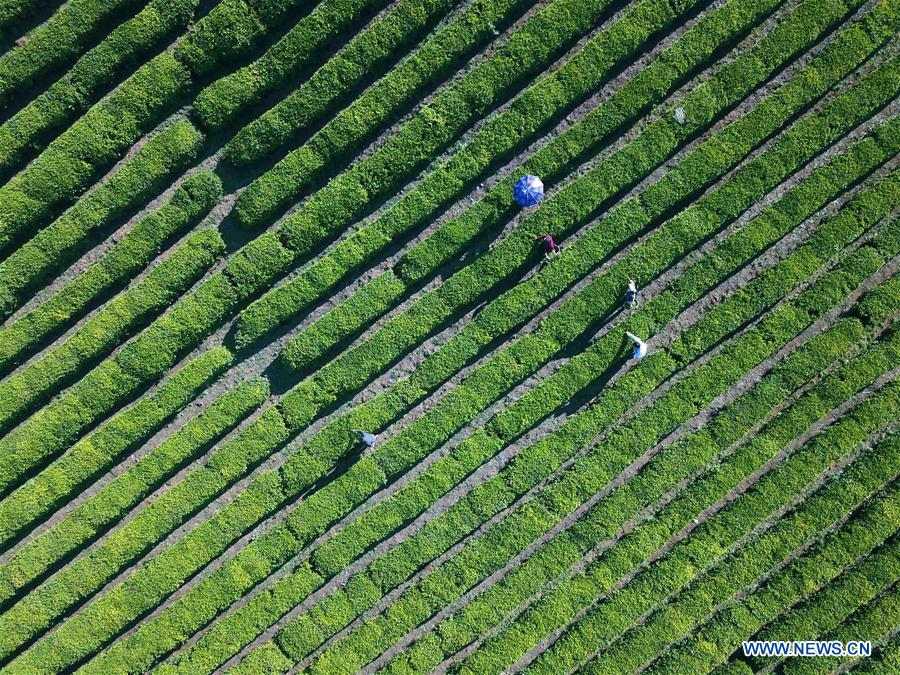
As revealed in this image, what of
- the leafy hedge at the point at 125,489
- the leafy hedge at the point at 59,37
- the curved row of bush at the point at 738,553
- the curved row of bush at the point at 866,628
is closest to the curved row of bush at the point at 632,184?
the leafy hedge at the point at 125,489

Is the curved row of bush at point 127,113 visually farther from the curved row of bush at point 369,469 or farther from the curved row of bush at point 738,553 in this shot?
the curved row of bush at point 738,553

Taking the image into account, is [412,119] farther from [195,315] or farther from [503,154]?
[195,315]

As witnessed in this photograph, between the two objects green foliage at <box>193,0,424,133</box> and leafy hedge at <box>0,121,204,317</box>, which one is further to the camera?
leafy hedge at <box>0,121,204,317</box>

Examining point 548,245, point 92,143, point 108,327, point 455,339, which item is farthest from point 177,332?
point 548,245

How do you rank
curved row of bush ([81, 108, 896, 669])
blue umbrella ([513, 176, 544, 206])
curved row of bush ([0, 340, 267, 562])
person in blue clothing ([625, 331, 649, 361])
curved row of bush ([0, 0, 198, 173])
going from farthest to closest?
curved row of bush ([0, 340, 267, 562]), curved row of bush ([81, 108, 896, 669]), person in blue clothing ([625, 331, 649, 361]), curved row of bush ([0, 0, 198, 173]), blue umbrella ([513, 176, 544, 206])

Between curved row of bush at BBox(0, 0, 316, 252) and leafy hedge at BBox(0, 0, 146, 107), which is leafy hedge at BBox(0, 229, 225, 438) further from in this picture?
leafy hedge at BBox(0, 0, 146, 107)

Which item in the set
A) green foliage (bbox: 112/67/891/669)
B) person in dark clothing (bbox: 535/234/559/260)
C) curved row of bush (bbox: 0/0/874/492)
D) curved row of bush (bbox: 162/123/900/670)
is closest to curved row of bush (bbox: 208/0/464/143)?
curved row of bush (bbox: 0/0/874/492)

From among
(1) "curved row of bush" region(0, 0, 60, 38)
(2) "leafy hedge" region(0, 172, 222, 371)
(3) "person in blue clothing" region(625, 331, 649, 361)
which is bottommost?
(3) "person in blue clothing" region(625, 331, 649, 361)

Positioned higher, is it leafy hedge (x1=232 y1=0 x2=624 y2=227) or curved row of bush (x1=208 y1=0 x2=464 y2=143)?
curved row of bush (x1=208 y1=0 x2=464 y2=143)
